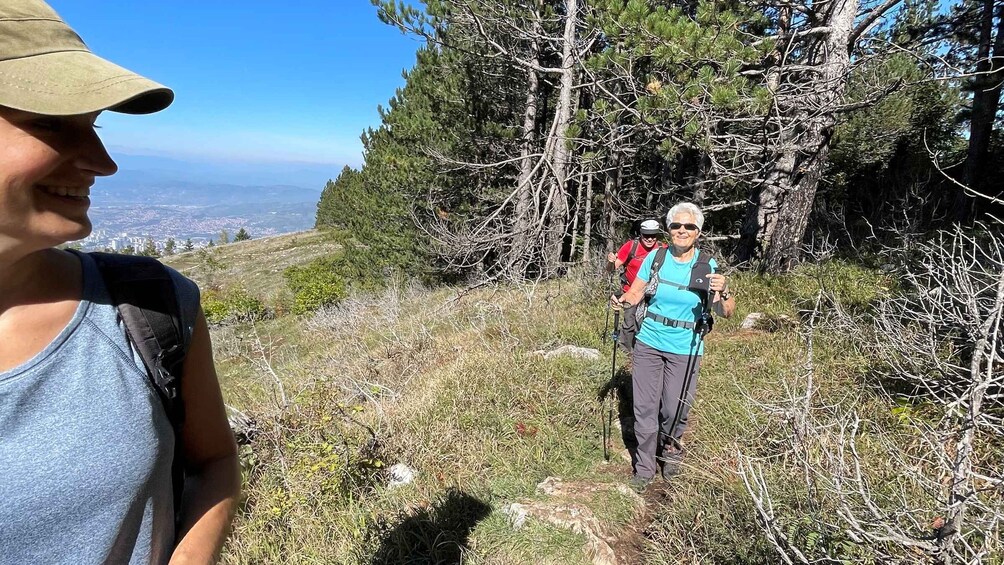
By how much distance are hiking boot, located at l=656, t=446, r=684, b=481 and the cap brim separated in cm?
329

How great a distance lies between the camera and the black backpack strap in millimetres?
926

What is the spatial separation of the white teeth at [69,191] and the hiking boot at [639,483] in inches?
128

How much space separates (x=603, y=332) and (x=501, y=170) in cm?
757

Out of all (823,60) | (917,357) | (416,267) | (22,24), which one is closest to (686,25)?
(823,60)

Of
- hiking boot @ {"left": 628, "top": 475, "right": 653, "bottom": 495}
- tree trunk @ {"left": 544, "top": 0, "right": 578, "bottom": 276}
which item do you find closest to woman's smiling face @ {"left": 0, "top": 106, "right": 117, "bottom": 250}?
hiking boot @ {"left": 628, "top": 475, "right": 653, "bottom": 495}

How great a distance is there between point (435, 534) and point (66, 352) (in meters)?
2.47

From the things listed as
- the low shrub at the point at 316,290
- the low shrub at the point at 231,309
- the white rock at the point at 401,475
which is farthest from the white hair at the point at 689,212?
the low shrub at the point at 316,290

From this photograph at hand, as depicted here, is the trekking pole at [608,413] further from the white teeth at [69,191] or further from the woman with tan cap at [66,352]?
the white teeth at [69,191]

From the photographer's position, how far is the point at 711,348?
204 inches

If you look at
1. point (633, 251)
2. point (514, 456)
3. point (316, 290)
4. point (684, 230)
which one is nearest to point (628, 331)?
point (684, 230)

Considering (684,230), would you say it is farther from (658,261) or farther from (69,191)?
(69,191)

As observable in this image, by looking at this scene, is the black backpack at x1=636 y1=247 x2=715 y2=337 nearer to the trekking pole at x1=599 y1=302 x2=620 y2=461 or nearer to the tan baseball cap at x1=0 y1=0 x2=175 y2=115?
the trekking pole at x1=599 y1=302 x2=620 y2=461

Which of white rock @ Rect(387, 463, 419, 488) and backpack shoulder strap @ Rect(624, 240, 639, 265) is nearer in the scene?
white rock @ Rect(387, 463, 419, 488)

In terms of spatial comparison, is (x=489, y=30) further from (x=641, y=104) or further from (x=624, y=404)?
(x=624, y=404)
